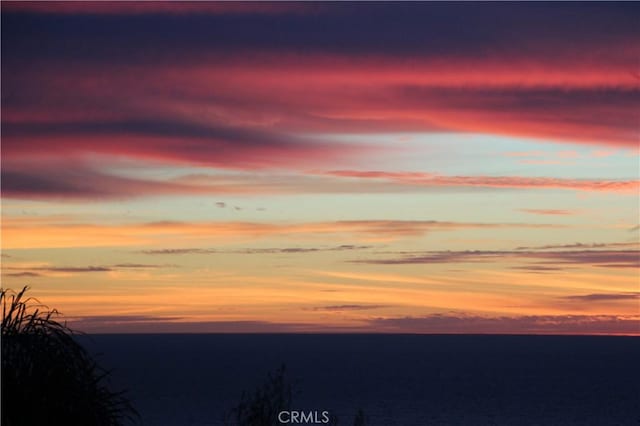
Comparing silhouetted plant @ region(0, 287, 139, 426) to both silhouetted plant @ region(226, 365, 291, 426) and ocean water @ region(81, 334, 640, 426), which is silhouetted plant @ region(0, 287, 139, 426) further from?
ocean water @ region(81, 334, 640, 426)

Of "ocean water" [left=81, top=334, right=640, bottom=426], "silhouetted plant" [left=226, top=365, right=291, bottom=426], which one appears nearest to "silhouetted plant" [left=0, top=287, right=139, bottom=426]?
"silhouetted plant" [left=226, top=365, right=291, bottom=426]

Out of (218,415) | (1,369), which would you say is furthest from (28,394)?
(218,415)

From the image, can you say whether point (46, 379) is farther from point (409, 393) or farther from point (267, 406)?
point (409, 393)

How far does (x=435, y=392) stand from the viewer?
14112 centimetres

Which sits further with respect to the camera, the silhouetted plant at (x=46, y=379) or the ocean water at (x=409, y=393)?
the ocean water at (x=409, y=393)

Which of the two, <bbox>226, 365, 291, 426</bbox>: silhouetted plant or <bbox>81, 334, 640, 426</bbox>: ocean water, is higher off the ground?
<bbox>81, 334, 640, 426</bbox>: ocean water

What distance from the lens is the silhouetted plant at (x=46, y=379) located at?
779 inches

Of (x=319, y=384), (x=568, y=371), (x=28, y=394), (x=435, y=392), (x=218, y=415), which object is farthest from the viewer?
(x=568, y=371)

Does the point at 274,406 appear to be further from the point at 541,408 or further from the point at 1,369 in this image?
the point at 541,408

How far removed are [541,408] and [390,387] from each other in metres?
28.8

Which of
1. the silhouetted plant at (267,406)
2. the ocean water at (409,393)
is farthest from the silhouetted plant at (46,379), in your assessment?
the ocean water at (409,393)

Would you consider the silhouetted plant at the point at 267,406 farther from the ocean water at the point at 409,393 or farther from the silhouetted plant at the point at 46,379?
the ocean water at the point at 409,393

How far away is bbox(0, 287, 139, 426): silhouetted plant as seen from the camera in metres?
19.8

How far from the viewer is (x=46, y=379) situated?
2016cm
